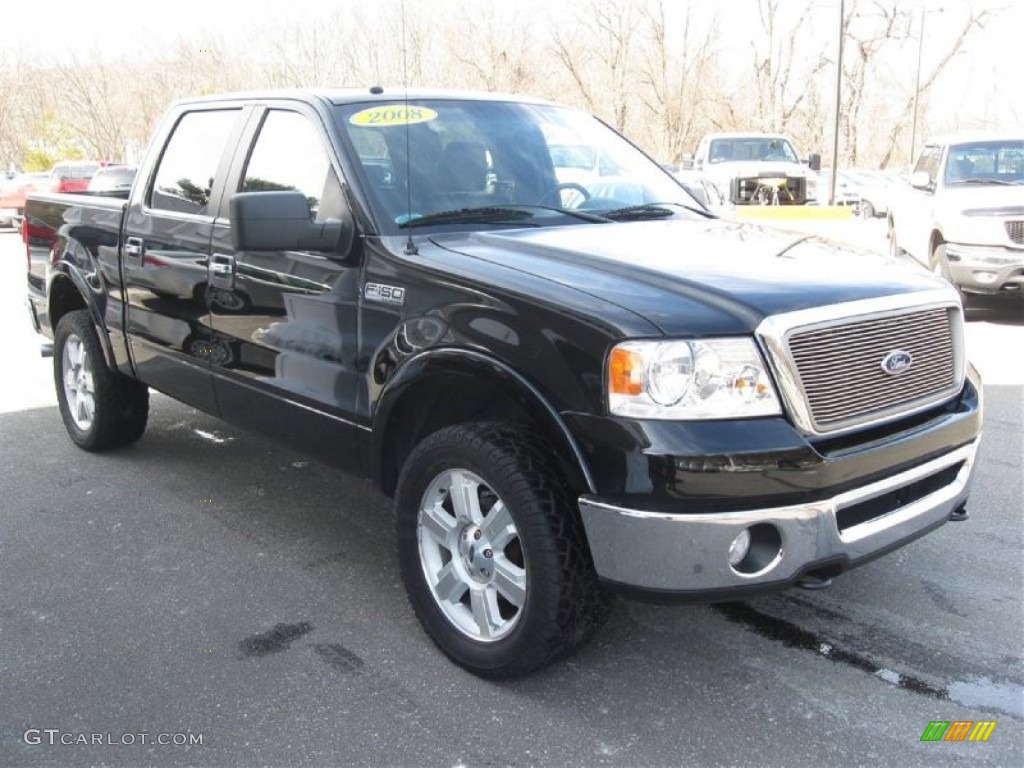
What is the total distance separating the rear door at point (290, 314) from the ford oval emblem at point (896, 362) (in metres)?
1.76

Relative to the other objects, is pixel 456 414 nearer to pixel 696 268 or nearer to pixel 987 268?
pixel 696 268

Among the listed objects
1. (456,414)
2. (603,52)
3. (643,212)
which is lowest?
(456,414)

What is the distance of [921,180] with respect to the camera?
10.5m

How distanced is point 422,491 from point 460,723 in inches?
29.4

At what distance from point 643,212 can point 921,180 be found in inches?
298

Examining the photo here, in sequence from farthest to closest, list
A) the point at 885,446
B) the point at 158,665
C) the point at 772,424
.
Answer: the point at 158,665, the point at 885,446, the point at 772,424

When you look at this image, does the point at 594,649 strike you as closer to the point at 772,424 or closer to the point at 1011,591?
the point at 772,424

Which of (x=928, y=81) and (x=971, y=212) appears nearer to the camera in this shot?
(x=971, y=212)

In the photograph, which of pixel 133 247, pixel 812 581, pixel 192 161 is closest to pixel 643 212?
pixel 812 581

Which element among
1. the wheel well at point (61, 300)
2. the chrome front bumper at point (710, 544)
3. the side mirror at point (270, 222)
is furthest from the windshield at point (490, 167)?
the wheel well at point (61, 300)

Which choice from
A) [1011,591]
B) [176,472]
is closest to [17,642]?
[176,472]

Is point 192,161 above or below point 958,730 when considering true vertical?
above

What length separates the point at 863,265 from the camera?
3271 mm

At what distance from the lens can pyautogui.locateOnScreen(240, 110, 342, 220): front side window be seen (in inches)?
147
